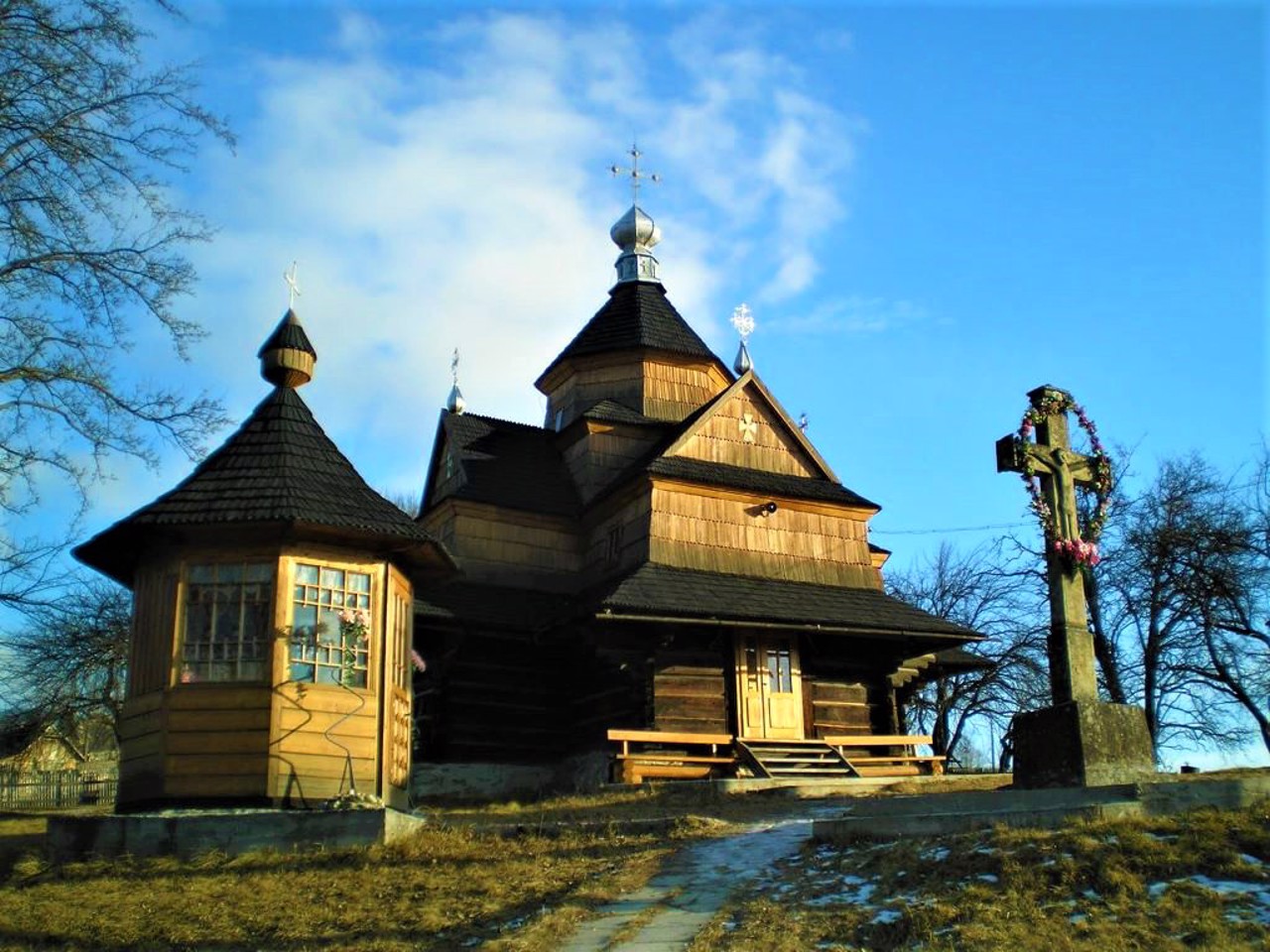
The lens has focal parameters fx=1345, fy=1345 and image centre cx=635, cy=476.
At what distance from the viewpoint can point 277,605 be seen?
1577cm

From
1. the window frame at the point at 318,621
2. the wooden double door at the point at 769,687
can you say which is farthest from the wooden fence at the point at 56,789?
the window frame at the point at 318,621

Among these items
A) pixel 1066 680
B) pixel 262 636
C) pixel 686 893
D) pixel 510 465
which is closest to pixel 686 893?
pixel 686 893

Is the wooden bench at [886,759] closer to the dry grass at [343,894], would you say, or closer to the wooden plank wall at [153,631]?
the dry grass at [343,894]

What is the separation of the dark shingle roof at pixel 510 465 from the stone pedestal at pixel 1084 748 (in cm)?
1470

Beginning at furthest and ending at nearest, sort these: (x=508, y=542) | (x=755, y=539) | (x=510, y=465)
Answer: (x=510, y=465)
(x=508, y=542)
(x=755, y=539)

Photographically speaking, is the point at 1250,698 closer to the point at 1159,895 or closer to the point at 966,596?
the point at 966,596

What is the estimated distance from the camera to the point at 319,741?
51.4 feet

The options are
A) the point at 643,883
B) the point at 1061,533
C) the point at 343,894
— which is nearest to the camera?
the point at 643,883

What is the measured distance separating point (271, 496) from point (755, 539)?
463 inches

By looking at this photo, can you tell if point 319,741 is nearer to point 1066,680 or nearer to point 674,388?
point 1066,680

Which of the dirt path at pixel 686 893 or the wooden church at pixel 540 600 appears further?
the wooden church at pixel 540 600

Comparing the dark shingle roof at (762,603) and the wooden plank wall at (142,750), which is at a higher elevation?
the dark shingle roof at (762,603)

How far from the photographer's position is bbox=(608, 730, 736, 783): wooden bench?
21.6 meters

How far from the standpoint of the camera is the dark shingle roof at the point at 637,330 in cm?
3003
